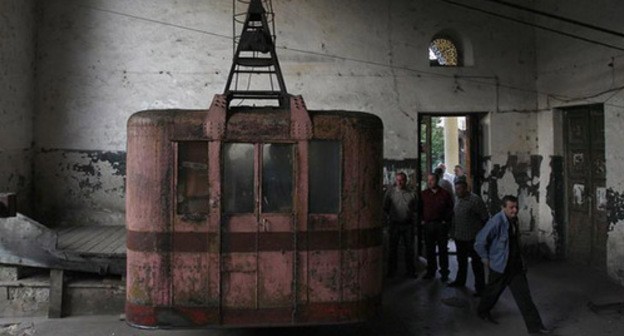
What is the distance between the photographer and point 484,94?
29.7ft

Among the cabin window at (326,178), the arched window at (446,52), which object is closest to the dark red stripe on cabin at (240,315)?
the cabin window at (326,178)

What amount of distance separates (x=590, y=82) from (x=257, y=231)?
6244 mm

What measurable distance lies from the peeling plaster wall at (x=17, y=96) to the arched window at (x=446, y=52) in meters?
6.97

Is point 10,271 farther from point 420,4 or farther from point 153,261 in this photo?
point 420,4

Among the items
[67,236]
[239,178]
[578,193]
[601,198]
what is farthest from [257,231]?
[578,193]

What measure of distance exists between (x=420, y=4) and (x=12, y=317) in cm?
786

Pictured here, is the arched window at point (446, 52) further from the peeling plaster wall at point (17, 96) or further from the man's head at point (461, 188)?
the peeling plaster wall at point (17, 96)

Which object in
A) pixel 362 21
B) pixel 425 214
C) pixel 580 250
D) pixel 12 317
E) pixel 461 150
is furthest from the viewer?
pixel 461 150

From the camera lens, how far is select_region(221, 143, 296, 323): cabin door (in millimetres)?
4168

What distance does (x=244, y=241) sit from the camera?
13.7ft

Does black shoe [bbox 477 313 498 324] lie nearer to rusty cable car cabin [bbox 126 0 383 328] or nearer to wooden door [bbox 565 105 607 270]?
rusty cable car cabin [bbox 126 0 383 328]

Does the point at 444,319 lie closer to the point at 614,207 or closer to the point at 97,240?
the point at 614,207

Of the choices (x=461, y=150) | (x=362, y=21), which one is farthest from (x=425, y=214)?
(x=461, y=150)

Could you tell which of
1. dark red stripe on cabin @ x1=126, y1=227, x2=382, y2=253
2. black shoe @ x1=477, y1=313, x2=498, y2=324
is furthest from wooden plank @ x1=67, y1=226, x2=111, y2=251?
black shoe @ x1=477, y1=313, x2=498, y2=324
